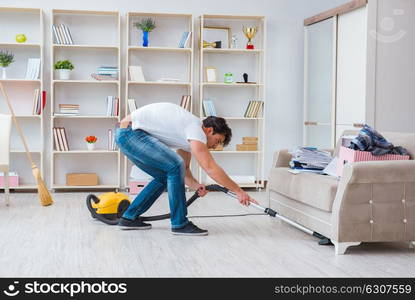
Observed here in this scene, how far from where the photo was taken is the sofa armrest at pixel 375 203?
4.18 metres

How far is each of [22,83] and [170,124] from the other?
11.2 feet

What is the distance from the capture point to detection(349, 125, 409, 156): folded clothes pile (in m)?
4.49

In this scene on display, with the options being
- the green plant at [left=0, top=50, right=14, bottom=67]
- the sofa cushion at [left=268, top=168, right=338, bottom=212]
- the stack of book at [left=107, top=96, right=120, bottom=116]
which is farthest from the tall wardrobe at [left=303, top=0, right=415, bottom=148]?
the green plant at [left=0, top=50, right=14, bottom=67]

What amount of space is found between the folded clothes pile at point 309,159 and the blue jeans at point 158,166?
3.03 feet

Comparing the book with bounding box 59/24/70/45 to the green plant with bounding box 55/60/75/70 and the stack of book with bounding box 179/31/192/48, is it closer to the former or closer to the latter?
the green plant with bounding box 55/60/75/70

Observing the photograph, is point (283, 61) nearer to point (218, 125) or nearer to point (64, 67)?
point (64, 67)

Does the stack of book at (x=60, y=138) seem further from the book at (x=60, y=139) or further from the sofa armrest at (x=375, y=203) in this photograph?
the sofa armrest at (x=375, y=203)

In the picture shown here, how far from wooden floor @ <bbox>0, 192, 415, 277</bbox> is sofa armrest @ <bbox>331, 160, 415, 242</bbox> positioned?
0.46 ft

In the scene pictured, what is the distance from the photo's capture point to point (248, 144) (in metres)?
7.90

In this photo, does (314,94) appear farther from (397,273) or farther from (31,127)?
(397,273)

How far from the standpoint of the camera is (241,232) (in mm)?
5055

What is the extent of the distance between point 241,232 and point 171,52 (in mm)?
3389

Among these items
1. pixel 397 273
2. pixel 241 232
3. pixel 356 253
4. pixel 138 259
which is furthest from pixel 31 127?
pixel 397 273

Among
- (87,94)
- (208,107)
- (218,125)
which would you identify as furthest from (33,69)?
(218,125)
